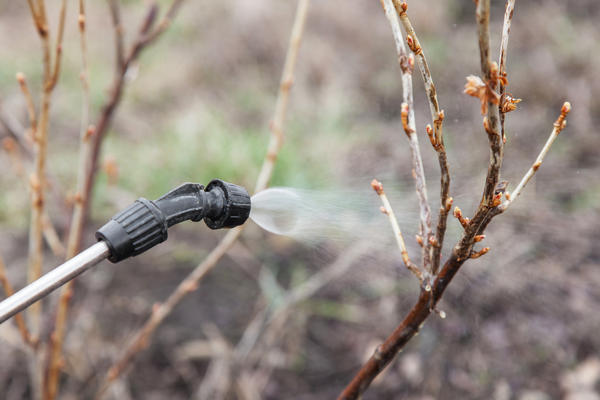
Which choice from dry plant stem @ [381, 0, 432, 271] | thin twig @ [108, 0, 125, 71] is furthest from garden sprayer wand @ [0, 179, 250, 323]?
thin twig @ [108, 0, 125, 71]

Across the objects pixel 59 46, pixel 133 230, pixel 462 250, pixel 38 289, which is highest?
pixel 59 46

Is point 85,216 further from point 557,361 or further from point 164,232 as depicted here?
point 557,361

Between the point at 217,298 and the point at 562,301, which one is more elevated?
A: the point at 562,301

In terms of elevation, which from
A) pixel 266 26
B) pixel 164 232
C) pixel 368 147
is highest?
pixel 266 26

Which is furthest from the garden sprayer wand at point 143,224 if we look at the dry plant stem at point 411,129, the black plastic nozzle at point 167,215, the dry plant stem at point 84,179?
the dry plant stem at point 84,179

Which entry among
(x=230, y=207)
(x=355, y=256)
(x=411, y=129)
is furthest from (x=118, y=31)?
(x=355, y=256)

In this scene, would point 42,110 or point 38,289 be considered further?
point 42,110

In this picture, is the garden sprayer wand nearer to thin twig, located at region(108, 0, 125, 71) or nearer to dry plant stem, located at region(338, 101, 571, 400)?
dry plant stem, located at region(338, 101, 571, 400)

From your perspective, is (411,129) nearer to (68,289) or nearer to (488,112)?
(488,112)

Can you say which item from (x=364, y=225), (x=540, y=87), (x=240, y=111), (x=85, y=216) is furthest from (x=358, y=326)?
(x=240, y=111)
